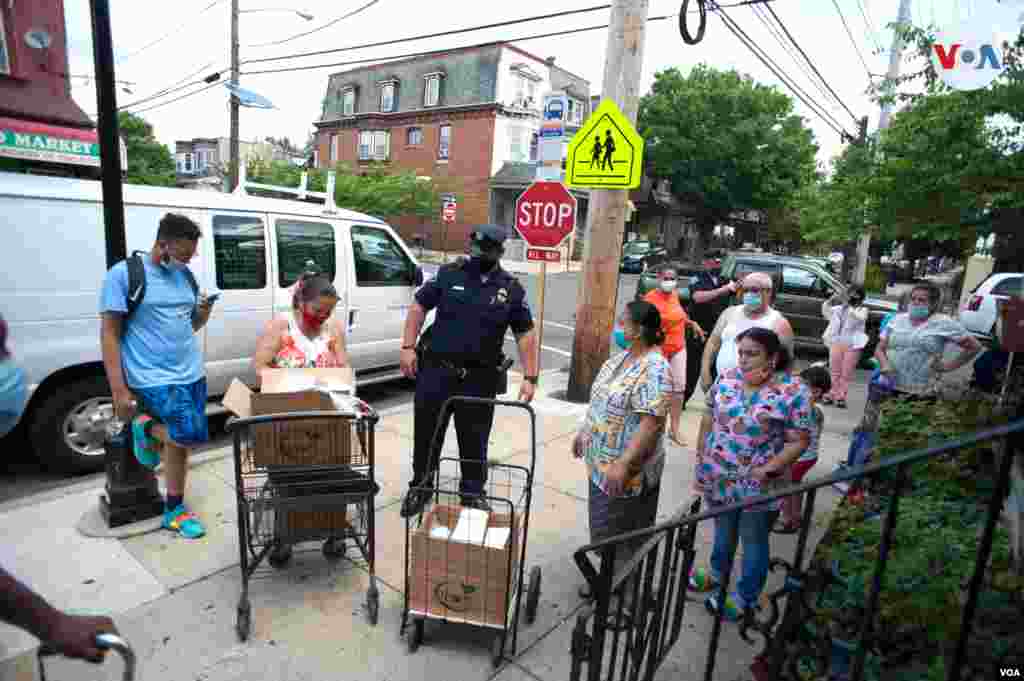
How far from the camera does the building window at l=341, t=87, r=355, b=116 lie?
37.3 metres

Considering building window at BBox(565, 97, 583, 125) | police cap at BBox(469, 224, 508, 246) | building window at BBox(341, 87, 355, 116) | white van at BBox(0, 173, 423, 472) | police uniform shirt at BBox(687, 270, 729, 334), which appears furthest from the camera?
building window at BBox(341, 87, 355, 116)

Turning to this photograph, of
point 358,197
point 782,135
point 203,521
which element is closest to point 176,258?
point 203,521

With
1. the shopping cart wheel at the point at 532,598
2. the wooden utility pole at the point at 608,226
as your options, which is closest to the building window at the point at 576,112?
the wooden utility pole at the point at 608,226

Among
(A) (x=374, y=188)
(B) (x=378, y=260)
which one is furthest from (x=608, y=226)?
(A) (x=374, y=188)

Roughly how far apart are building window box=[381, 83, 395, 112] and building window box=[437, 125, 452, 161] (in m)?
4.12

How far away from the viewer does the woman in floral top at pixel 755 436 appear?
2.91 meters

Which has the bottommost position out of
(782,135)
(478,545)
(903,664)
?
(478,545)

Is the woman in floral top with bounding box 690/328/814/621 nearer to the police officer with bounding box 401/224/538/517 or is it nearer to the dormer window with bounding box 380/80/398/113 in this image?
the police officer with bounding box 401/224/538/517

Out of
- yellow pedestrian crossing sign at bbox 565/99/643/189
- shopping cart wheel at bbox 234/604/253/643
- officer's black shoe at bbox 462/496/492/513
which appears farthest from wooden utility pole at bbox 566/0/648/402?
shopping cart wheel at bbox 234/604/253/643

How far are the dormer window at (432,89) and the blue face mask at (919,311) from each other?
31757mm

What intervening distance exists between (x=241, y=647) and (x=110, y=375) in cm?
161

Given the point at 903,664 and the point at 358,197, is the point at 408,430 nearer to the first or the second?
the point at 903,664

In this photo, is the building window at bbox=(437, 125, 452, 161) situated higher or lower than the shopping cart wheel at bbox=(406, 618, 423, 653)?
higher

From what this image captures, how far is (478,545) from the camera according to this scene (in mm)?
2641
